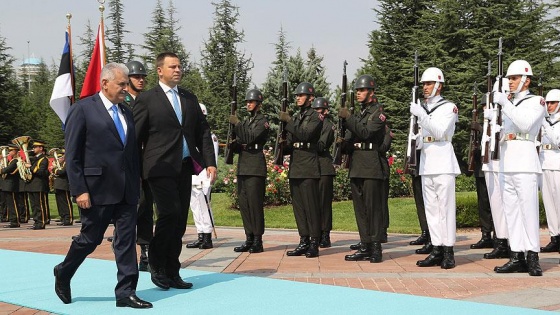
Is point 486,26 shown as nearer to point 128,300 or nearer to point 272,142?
point 272,142

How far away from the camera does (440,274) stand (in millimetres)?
7859

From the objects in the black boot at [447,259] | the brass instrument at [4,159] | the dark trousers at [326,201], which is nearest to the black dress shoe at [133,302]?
the black boot at [447,259]

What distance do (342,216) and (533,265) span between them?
9.74 m

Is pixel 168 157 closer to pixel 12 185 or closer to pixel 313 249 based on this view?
pixel 313 249

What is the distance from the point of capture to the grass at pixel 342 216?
1539cm

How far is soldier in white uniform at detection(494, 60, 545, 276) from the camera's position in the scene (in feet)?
26.0

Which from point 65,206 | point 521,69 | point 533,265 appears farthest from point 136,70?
point 65,206

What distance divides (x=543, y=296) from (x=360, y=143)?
3495mm

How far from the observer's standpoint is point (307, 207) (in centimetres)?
991

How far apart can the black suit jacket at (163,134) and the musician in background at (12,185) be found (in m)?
12.3

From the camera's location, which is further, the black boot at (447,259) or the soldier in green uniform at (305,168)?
the soldier in green uniform at (305,168)

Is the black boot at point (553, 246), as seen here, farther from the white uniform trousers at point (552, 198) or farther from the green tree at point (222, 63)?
the green tree at point (222, 63)

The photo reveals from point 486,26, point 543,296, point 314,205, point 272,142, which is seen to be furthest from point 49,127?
point 543,296

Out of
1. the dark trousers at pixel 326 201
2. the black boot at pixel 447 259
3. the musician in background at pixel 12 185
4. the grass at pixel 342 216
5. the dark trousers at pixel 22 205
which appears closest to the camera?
the black boot at pixel 447 259
